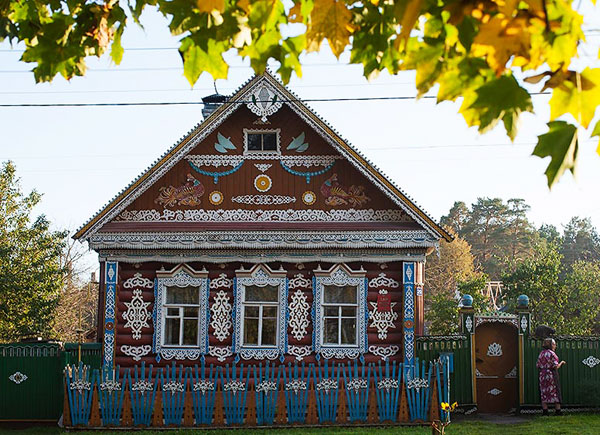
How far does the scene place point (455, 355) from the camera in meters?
18.7

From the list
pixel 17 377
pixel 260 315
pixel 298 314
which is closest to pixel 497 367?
pixel 298 314

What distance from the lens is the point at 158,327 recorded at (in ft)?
58.5

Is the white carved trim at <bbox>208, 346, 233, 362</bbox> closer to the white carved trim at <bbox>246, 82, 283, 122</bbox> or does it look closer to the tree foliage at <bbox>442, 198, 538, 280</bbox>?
the white carved trim at <bbox>246, 82, 283, 122</bbox>

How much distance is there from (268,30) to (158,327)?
45.9ft

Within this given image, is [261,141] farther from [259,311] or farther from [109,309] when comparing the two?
[109,309]

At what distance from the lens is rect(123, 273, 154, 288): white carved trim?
59.3ft

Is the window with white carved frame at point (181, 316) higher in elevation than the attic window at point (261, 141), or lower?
lower

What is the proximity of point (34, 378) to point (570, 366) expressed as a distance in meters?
12.2

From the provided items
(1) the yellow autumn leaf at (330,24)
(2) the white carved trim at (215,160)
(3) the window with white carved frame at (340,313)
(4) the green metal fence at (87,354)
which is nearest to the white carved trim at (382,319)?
(3) the window with white carved frame at (340,313)

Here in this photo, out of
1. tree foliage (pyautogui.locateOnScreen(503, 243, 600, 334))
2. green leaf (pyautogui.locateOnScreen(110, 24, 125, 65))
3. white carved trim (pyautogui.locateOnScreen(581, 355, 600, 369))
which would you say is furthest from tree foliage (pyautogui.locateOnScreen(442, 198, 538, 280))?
green leaf (pyautogui.locateOnScreen(110, 24, 125, 65))

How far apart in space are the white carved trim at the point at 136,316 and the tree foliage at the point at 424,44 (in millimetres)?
12719

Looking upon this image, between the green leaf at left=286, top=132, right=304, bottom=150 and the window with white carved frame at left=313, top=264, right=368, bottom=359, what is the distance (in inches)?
110

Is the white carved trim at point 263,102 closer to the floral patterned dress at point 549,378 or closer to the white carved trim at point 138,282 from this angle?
the white carved trim at point 138,282

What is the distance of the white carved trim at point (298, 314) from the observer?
17.8 meters
